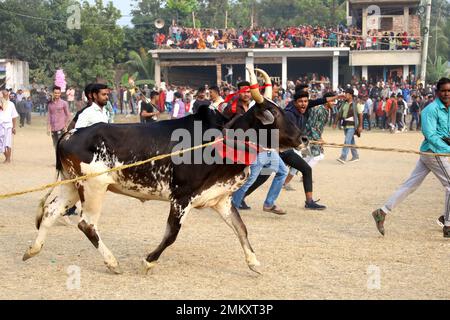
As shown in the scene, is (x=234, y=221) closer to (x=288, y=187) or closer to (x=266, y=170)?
(x=266, y=170)

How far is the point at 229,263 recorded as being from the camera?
23.1 feet

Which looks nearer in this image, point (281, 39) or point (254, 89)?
point (254, 89)

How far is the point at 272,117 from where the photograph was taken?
21.9 feet

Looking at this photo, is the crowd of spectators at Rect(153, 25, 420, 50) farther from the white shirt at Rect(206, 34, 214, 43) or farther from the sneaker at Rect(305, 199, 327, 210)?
the sneaker at Rect(305, 199, 327, 210)

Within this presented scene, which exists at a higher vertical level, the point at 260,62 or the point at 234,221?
the point at 260,62

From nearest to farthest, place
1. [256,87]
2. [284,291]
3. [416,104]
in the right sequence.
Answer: [284,291], [256,87], [416,104]

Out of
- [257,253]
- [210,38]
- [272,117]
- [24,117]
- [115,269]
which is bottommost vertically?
[24,117]

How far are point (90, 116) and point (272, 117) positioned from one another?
110 inches

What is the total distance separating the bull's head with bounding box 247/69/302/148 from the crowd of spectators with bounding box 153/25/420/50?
3182cm

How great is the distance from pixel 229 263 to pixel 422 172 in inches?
103

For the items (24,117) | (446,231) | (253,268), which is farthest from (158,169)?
(24,117)
